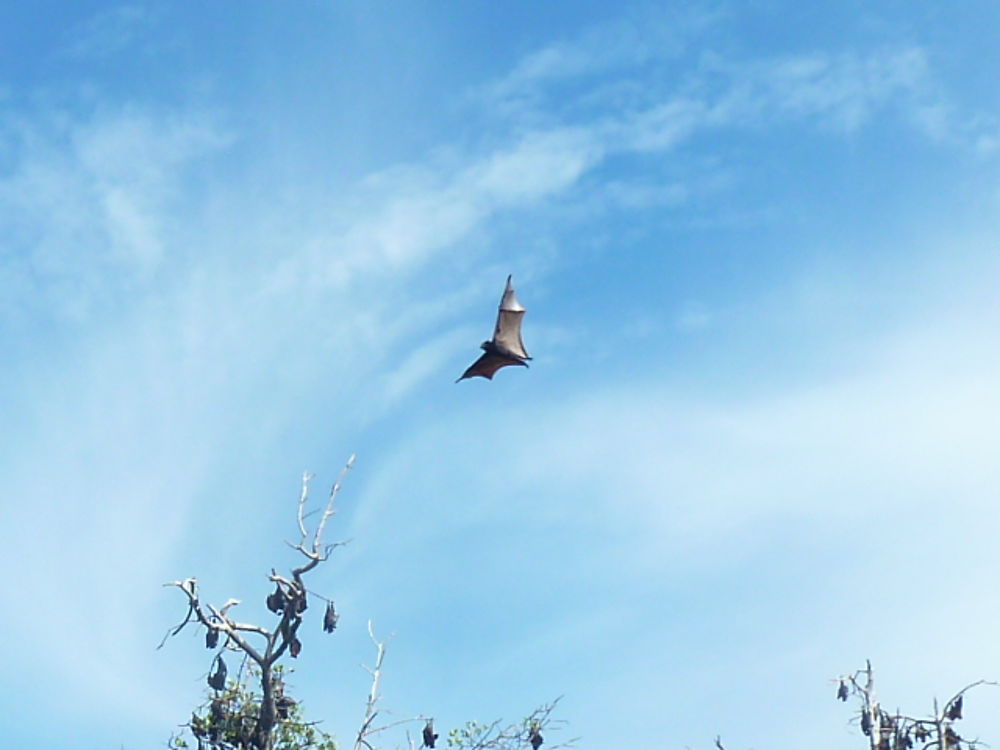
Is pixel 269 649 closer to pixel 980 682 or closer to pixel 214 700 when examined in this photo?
pixel 214 700

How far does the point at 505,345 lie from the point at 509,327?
33cm

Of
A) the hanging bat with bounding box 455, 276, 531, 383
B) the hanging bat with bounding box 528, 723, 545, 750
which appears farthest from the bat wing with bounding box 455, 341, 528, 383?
the hanging bat with bounding box 528, 723, 545, 750

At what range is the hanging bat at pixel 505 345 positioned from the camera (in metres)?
18.5

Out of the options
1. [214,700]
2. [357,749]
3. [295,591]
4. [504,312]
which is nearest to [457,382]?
[504,312]

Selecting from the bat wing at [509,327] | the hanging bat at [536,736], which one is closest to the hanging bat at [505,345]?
the bat wing at [509,327]

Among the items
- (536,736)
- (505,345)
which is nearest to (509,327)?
(505,345)

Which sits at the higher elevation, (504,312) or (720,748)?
(504,312)

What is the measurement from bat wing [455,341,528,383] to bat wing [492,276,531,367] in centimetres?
9

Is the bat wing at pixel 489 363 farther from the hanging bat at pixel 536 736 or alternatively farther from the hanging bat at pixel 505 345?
the hanging bat at pixel 536 736

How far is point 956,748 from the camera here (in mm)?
19703

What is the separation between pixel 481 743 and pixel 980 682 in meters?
7.71

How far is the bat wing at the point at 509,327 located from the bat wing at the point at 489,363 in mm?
94

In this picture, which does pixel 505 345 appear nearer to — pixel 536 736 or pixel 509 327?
pixel 509 327

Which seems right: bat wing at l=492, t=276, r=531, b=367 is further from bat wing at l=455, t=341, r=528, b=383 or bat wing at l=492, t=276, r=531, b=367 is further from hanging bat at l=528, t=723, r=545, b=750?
hanging bat at l=528, t=723, r=545, b=750
